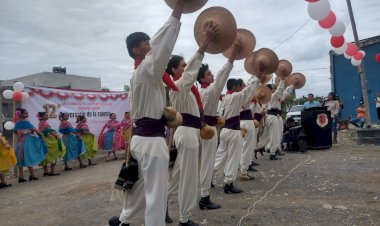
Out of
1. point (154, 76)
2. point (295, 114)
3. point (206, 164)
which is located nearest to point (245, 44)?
point (206, 164)

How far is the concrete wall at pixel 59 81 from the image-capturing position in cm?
2123

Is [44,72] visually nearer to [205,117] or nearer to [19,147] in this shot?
[19,147]

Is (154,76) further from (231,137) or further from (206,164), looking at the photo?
(231,137)

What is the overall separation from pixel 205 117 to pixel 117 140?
743 cm

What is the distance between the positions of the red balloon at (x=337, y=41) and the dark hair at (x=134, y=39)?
23.6 ft

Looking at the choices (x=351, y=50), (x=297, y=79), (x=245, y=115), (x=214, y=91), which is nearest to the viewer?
(x=214, y=91)

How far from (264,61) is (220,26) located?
7.39 feet

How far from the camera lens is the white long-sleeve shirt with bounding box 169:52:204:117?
3.66 m

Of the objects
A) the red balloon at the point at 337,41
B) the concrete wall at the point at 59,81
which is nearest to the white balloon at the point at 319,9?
the red balloon at the point at 337,41

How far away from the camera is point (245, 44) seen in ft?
17.0

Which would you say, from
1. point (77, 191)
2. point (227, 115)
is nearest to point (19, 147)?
point (77, 191)

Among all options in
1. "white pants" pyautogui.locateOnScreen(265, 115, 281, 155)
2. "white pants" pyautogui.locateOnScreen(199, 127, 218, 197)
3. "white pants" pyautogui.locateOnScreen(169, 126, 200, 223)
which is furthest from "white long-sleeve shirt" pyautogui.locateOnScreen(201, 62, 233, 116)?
"white pants" pyautogui.locateOnScreen(265, 115, 281, 155)

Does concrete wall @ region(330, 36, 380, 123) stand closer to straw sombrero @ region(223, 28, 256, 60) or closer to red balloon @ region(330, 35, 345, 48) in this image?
red balloon @ region(330, 35, 345, 48)

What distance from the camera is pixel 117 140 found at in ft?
38.7
